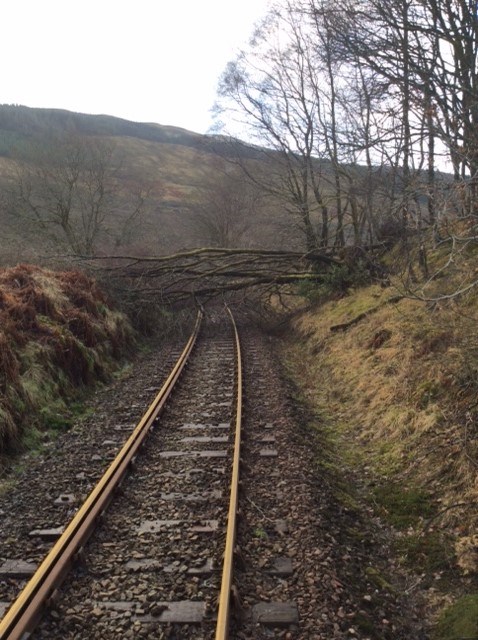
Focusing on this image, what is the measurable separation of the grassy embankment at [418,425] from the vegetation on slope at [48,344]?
4676 mm

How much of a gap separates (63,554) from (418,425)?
4.98m

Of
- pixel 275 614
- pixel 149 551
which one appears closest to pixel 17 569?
pixel 149 551

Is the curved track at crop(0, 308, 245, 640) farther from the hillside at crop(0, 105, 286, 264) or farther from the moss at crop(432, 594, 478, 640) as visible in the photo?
the hillside at crop(0, 105, 286, 264)

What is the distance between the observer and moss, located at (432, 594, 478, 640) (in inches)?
153

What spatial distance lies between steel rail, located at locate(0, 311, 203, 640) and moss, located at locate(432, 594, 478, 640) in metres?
3.07

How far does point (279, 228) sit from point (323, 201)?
3334 mm

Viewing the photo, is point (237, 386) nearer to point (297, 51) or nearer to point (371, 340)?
point (371, 340)

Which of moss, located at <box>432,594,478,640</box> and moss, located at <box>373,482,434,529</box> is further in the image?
moss, located at <box>373,482,434,529</box>

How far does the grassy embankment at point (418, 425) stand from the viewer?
4.93 m

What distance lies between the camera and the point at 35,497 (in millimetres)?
6105

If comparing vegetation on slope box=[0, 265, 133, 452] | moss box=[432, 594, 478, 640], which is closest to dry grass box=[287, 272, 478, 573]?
moss box=[432, 594, 478, 640]

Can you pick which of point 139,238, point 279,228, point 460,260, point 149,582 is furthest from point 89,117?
point 149,582

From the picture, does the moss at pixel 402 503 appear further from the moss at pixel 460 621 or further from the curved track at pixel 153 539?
the curved track at pixel 153 539

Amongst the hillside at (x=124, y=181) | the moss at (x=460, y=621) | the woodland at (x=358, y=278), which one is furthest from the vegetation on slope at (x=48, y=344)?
the moss at (x=460, y=621)
